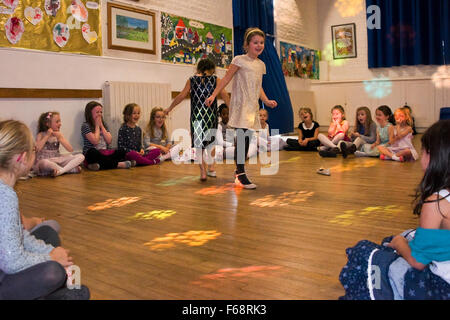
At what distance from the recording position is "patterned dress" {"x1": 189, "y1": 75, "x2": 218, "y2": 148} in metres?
3.83

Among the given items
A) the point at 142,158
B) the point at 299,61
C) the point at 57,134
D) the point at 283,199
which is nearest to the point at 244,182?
the point at 283,199

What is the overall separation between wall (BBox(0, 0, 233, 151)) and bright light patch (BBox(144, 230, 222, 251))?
2.91 metres

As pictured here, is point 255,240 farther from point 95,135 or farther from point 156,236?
point 95,135

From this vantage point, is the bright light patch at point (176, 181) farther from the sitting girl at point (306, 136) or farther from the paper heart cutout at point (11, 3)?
the sitting girl at point (306, 136)

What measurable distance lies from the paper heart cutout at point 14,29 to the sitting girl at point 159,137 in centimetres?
165

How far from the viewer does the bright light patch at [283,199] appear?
289cm

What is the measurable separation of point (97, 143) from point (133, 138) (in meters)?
0.40

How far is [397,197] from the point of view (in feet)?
9.86

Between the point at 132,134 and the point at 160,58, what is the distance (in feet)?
4.58

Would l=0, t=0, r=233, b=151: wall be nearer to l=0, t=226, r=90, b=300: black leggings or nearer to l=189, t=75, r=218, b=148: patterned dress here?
l=189, t=75, r=218, b=148: patterned dress

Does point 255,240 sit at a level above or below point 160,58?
below

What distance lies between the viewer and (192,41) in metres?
6.39

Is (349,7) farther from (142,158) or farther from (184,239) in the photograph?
(184,239)
